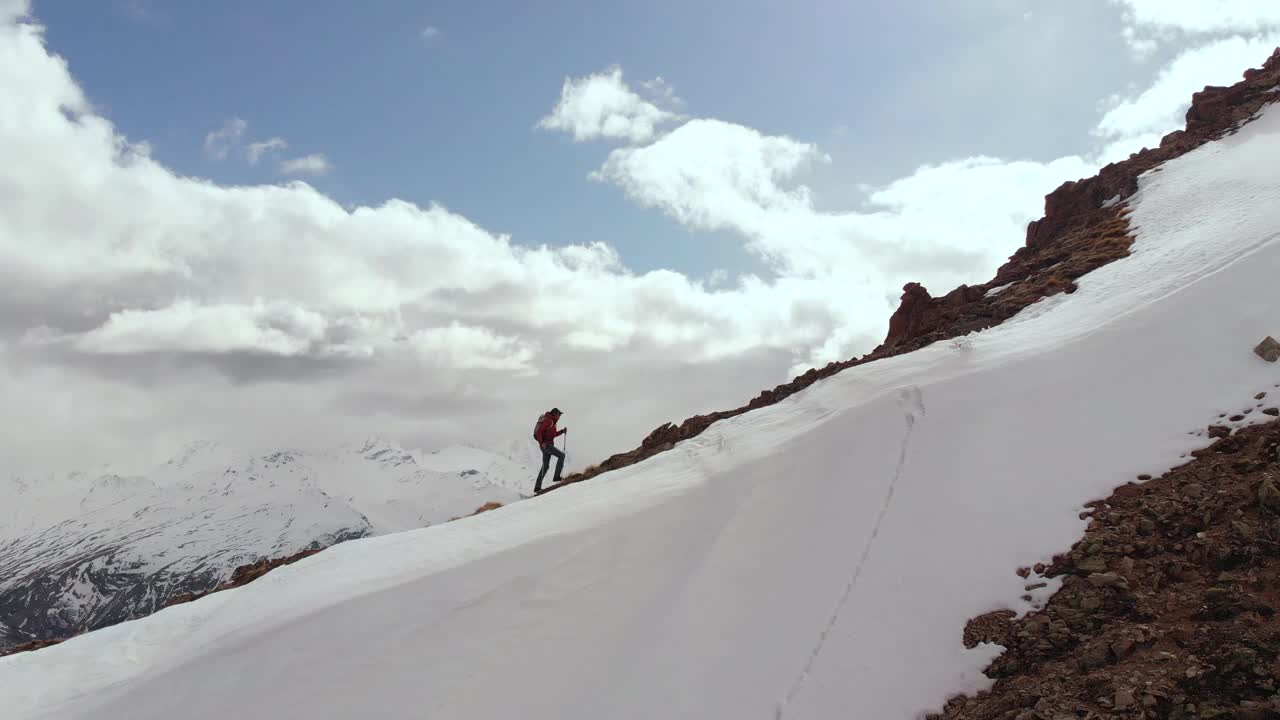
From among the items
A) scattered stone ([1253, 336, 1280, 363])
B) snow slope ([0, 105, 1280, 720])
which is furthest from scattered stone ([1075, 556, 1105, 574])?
scattered stone ([1253, 336, 1280, 363])

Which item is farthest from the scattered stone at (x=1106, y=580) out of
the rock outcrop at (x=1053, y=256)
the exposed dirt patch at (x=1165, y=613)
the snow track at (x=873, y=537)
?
the rock outcrop at (x=1053, y=256)

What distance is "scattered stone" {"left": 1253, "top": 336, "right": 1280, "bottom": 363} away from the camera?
1185cm

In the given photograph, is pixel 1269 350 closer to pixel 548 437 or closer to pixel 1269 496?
pixel 1269 496

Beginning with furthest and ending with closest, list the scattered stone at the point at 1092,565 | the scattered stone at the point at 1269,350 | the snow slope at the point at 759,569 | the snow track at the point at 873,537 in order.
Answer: the scattered stone at the point at 1269,350 < the snow slope at the point at 759,569 < the snow track at the point at 873,537 < the scattered stone at the point at 1092,565

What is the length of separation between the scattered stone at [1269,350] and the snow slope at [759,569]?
142mm

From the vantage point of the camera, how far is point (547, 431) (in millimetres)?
19562

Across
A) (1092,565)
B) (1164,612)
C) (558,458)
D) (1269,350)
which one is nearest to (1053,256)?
(1269,350)

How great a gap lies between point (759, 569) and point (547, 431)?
30.5 ft

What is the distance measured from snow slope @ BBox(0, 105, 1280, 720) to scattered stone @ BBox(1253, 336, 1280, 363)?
0.14 metres

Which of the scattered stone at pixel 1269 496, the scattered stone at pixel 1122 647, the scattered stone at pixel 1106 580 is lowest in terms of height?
the scattered stone at pixel 1122 647

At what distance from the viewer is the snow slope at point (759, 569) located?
9.52m

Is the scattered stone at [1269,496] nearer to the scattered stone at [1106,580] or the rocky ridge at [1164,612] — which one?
the rocky ridge at [1164,612]

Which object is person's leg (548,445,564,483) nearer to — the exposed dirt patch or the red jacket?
the red jacket

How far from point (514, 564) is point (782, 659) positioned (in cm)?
504
